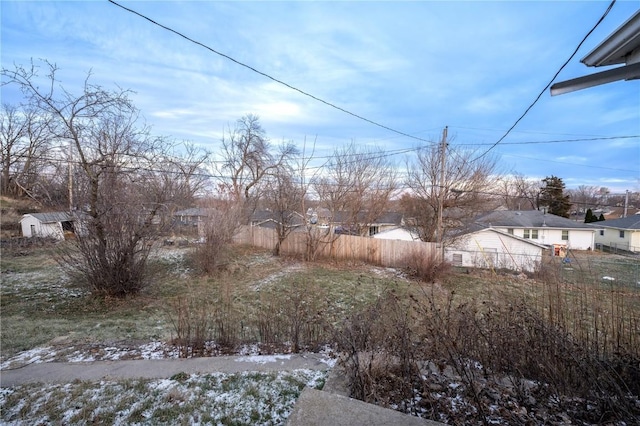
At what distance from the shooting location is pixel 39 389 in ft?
9.77

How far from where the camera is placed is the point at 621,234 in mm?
28094

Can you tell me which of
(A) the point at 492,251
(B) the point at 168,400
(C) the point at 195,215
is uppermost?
(C) the point at 195,215

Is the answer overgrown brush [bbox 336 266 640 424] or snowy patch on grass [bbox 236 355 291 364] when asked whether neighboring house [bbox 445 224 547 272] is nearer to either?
overgrown brush [bbox 336 266 640 424]

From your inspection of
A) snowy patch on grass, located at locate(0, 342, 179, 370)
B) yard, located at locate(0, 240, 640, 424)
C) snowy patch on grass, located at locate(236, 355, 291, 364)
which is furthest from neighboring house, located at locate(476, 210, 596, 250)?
snowy patch on grass, located at locate(0, 342, 179, 370)

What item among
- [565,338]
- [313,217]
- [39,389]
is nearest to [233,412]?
[39,389]

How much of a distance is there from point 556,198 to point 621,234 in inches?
334

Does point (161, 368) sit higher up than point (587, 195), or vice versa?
point (587, 195)

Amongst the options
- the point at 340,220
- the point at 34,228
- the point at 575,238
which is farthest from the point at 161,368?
the point at 575,238

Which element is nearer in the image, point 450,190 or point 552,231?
point 450,190

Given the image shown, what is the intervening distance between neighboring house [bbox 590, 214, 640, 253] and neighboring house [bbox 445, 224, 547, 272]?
48.6ft

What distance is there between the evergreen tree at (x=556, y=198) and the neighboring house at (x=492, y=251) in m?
21.3

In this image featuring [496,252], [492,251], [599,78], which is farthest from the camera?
[492,251]

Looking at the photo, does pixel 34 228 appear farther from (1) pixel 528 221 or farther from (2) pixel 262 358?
(1) pixel 528 221

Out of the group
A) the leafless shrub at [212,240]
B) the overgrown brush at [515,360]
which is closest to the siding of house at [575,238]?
the leafless shrub at [212,240]
